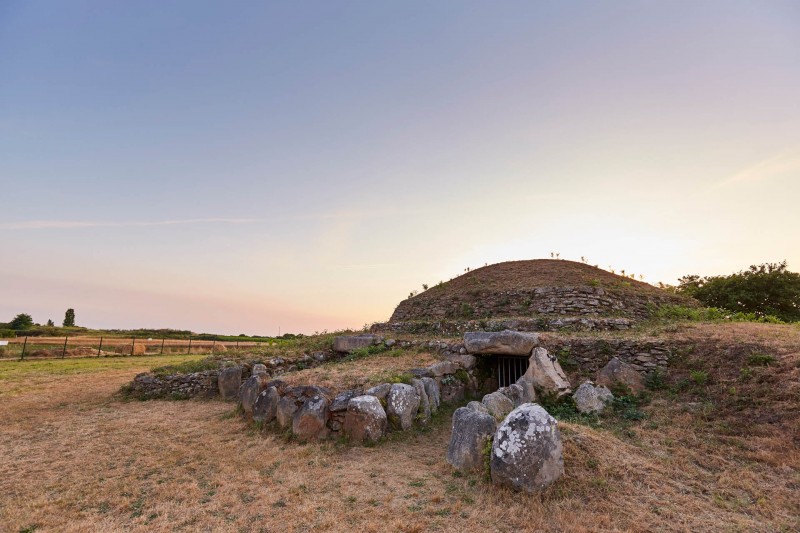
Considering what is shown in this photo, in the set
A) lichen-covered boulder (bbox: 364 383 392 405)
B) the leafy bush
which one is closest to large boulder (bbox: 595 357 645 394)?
lichen-covered boulder (bbox: 364 383 392 405)

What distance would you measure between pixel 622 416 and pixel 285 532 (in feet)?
24.6

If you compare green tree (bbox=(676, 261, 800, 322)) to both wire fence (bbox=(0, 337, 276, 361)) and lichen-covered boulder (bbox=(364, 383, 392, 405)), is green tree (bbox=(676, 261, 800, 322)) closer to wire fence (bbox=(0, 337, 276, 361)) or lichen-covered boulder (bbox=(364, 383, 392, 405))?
lichen-covered boulder (bbox=(364, 383, 392, 405))

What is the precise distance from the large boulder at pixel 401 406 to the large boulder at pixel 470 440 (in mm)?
1914

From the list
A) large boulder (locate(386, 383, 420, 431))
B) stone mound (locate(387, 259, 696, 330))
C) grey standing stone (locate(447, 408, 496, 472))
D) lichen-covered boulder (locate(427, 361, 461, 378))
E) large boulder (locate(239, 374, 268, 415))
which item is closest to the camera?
grey standing stone (locate(447, 408, 496, 472))

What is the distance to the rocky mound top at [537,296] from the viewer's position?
1614 cm

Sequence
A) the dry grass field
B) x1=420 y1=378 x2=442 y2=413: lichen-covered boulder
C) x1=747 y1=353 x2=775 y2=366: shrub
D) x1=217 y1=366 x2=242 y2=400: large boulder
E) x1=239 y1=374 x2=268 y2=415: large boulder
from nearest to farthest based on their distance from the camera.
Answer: the dry grass field → x1=747 y1=353 x2=775 y2=366: shrub → x1=420 y1=378 x2=442 y2=413: lichen-covered boulder → x1=239 y1=374 x2=268 y2=415: large boulder → x1=217 y1=366 x2=242 y2=400: large boulder

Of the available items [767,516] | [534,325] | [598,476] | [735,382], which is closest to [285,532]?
[598,476]

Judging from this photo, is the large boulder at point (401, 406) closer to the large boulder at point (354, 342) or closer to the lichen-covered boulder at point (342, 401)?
the lichen-covered boulder at point (342, 401)

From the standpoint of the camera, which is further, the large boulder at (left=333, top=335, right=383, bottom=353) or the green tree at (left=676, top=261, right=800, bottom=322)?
the green tree at (left=676, top=261, right=800, bottom=322)

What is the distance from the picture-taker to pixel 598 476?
5.75 metres

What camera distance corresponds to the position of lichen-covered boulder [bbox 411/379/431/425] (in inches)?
360

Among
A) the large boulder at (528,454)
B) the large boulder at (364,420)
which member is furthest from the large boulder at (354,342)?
the large boulder at (528,454)

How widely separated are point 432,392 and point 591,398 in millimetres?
3898

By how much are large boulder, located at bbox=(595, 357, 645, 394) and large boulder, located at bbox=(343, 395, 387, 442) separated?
19.9ft
